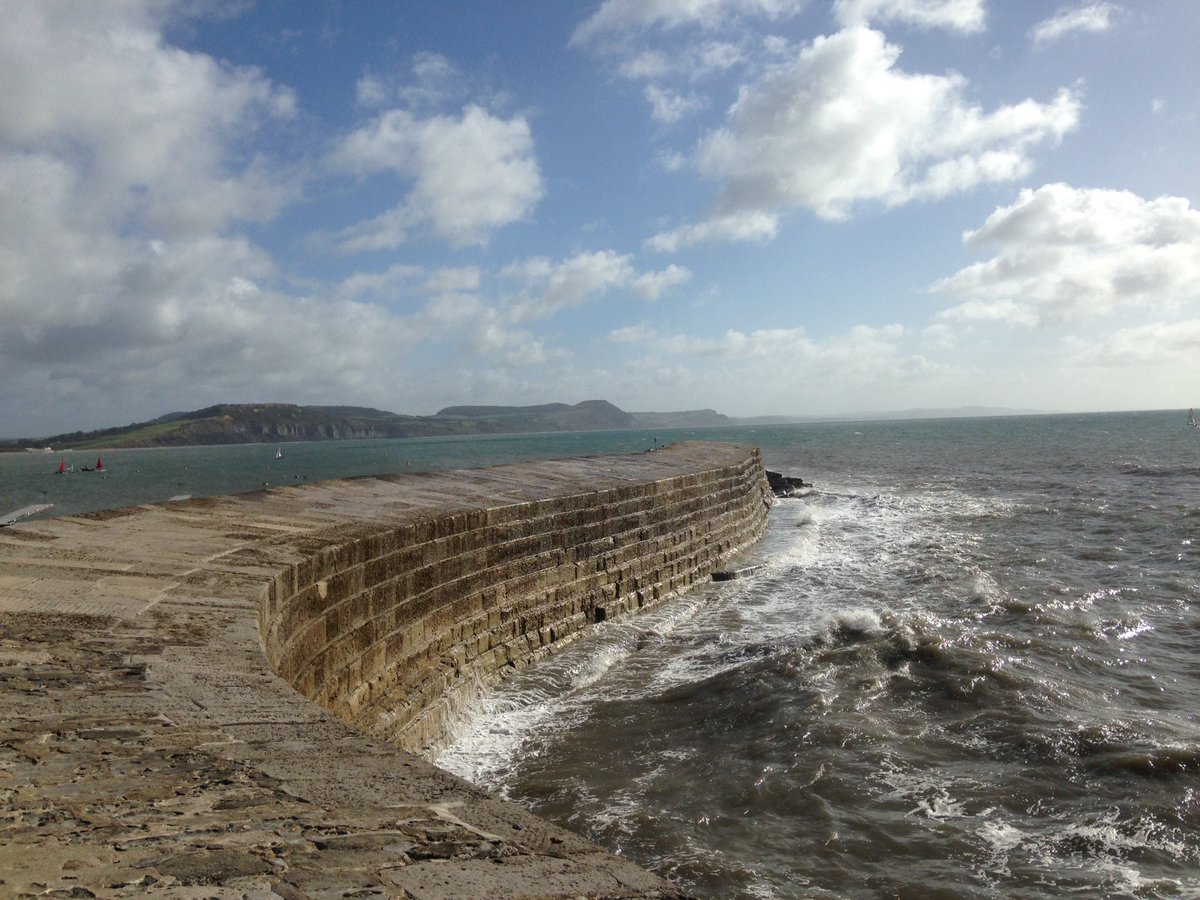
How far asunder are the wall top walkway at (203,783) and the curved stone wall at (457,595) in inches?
35.4

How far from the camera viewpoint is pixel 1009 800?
5.35m

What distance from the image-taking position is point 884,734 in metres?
6.49

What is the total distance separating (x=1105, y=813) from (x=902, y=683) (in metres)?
2.59

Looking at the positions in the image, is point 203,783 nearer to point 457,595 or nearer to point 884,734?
point 884,734

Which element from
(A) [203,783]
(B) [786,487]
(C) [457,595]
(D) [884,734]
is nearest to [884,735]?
(D) [884,734]

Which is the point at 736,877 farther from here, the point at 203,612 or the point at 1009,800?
the point at 203,612

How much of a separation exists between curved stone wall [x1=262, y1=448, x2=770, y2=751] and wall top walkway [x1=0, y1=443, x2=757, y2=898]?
0.90 meters

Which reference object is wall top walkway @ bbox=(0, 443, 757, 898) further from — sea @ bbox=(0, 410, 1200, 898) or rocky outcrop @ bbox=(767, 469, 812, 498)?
rocky outcrop @ bbox=(767, 469, 812, 498)

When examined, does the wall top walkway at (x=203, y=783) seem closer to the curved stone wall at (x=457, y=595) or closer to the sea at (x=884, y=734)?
the sea at (x=884, y=734)

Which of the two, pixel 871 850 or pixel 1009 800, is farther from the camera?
pixel 1009 800

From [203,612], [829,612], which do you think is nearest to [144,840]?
[203,612]

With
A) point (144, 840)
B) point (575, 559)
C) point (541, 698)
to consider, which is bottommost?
point (541, 698)

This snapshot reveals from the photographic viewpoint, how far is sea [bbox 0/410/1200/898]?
4691 mm

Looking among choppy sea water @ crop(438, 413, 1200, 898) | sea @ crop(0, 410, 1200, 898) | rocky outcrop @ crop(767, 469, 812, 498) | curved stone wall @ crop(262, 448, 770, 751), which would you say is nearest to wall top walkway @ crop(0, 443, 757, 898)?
sea @ crop(0, 410, 1200, 898)
